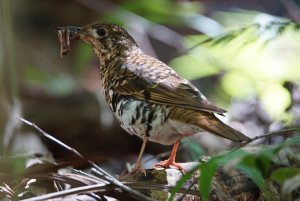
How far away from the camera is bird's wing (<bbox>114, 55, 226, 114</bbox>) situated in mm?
4125

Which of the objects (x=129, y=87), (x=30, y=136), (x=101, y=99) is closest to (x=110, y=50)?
(x=129, y=87)

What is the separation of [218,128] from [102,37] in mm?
1378

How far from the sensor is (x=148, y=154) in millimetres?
6551

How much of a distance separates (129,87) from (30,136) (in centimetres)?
197

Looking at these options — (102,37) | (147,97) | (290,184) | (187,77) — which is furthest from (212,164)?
(187,77)

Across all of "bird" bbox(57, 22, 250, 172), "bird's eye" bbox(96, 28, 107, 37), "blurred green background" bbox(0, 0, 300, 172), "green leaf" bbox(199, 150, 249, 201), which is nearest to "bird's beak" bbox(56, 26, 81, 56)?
"bird" bbox(57, 22, 250, 172)

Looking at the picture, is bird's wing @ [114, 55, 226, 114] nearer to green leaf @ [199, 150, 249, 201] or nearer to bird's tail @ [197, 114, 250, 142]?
bird's tail @ [197, 114, 250, 142]

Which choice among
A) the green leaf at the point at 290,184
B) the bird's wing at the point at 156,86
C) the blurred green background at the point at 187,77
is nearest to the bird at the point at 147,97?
the bird's wing at the point at 156,86

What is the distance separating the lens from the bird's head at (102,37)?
492 centimetres

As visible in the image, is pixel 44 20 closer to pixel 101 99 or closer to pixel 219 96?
pixel 101 99

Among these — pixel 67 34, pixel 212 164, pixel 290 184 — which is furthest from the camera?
pixel 67 34

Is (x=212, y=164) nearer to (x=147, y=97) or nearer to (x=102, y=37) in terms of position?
(x=147, y=97)

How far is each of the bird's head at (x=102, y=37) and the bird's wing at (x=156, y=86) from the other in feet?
0.56

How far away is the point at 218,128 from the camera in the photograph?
3922 mm
